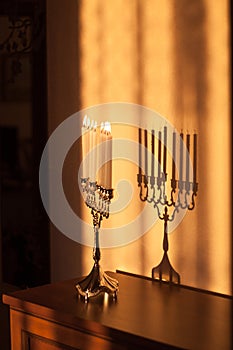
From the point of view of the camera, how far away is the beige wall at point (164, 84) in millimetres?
1549

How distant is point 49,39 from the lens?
6.80 feet

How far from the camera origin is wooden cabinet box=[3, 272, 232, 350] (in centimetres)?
127

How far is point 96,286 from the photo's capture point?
1.54 m

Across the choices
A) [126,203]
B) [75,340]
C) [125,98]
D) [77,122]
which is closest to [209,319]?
[75,340]

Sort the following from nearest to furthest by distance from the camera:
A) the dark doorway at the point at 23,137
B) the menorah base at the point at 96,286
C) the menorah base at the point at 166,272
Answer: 1. the menorah base at the point at 96,286
2. the menorah base at the point at 166,272
3. the dark doorway at the point at 23,137

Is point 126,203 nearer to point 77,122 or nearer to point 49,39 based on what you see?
point 77,122

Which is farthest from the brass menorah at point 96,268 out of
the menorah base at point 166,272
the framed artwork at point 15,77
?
the framed artwork at point 15,77

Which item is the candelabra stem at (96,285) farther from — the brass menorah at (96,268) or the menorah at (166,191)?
the menorah at (166,191)

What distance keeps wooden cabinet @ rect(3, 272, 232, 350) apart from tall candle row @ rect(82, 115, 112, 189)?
0.97 ft

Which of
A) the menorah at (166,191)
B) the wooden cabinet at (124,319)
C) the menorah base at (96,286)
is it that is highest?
the menorah at (166,191)

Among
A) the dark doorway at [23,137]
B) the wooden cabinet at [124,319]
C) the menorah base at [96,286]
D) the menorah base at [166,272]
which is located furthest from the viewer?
the dark doorway at [23,137]

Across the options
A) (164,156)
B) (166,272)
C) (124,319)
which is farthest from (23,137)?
(124,319)

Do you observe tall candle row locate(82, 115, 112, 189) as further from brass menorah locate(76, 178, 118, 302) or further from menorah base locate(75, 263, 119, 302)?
menorah base locate(75, 263, 119, 302)

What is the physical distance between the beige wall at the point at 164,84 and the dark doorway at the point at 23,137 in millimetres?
61
